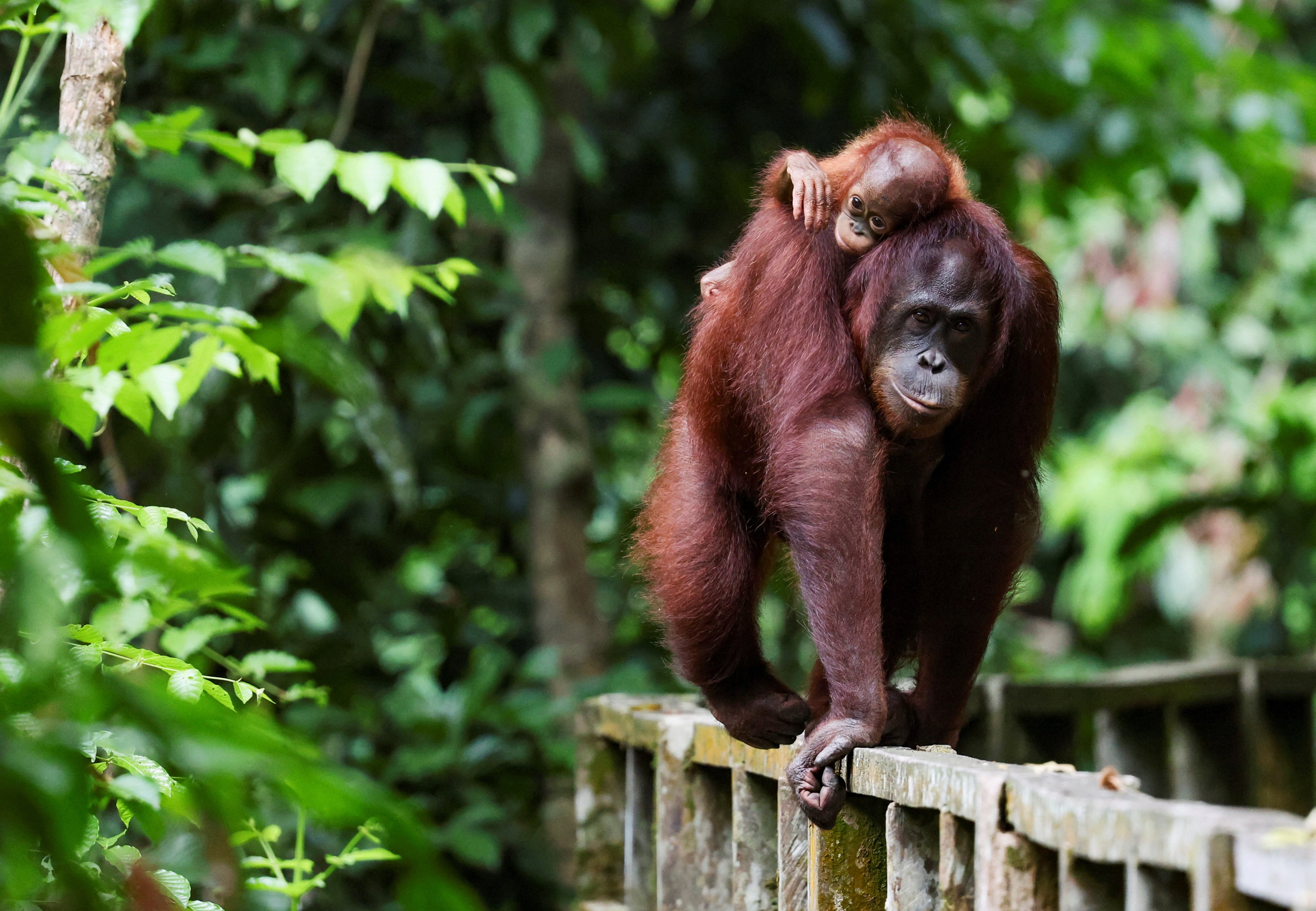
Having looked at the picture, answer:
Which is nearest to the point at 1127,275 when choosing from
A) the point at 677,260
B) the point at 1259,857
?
the point at 677,260

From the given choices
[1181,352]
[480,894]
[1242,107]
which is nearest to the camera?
[480,894]

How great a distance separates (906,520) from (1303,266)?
677 cm

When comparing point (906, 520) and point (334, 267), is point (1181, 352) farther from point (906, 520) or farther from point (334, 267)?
point (334, 267)

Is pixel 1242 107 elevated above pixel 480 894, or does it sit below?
above

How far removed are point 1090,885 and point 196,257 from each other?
156 cm

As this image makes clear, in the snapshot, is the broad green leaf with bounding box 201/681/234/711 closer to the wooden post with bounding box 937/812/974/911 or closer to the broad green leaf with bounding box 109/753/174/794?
the broad green leaf with bounding box 109/753/174/794

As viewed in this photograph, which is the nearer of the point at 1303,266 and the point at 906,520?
the point at 906,520

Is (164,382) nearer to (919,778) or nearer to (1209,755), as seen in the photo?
(919,778)

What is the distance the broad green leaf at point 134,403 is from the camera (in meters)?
1.95

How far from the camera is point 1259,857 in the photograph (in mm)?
1226

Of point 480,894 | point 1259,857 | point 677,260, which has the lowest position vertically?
point 480,894

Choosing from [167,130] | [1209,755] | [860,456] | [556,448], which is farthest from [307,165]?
[1209,755]

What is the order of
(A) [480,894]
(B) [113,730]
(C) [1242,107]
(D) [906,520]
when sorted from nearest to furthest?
(B) [113,730] → (D) [906,520] → (A) [480,894] → (C) [1242,107]

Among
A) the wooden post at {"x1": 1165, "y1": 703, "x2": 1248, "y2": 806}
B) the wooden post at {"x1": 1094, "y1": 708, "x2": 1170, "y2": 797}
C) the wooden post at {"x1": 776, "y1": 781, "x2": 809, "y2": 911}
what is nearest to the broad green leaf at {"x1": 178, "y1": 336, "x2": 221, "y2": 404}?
the wooden post at {"x1": 776, "y1": 781, "x2": 809, "y2": 911}
